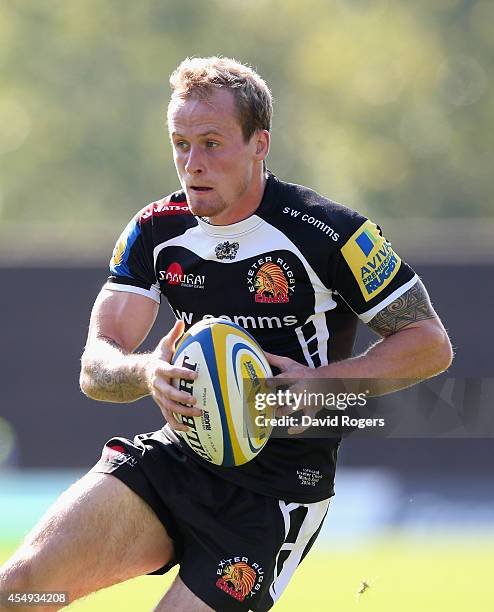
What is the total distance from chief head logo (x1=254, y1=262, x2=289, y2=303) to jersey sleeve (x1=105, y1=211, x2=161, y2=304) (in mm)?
524

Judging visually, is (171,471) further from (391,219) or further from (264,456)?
(391,219)

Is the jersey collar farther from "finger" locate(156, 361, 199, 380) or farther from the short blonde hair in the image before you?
"finger" locate(156, 361, 199, 380)

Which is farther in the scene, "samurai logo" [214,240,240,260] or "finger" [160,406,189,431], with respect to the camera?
"samurai logo" [214,240,240,260]

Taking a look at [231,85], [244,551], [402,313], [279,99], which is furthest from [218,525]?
[279,99]

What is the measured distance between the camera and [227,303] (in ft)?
16.4

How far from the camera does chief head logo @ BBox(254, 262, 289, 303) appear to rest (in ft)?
16.2

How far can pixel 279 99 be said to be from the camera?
30906mm

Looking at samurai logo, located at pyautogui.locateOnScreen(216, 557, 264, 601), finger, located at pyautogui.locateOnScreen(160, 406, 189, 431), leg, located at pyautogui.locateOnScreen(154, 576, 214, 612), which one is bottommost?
leg, located at pyautogui.locateOnScreen(154, 576, 214, 612)

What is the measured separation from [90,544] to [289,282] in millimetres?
1318

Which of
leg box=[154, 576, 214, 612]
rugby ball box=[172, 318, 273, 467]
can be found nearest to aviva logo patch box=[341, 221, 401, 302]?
rugby ball box=[172, 318, 273, 467]

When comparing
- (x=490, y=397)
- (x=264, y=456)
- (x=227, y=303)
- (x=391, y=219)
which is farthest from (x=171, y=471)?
(x=391, y=219)

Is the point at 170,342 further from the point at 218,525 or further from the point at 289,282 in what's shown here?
the point at 218,525

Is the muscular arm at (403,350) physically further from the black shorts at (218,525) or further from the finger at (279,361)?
the black shorts at (218,525)

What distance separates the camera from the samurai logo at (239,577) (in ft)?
15.4
